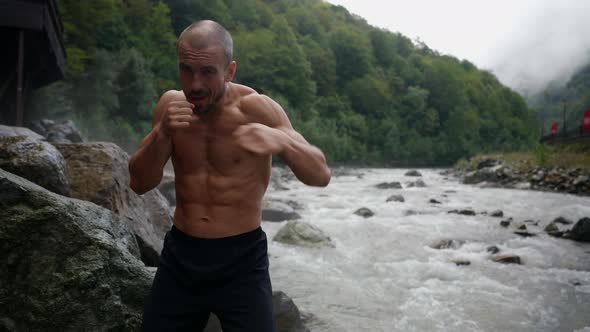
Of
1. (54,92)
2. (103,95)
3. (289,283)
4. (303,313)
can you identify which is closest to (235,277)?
(303,313)

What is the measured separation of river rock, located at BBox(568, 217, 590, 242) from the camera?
8.51m

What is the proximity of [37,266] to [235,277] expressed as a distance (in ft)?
3.80

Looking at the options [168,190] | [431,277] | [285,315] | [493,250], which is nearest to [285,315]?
[285,315]

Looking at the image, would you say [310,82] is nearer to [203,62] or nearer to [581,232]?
[581,232]

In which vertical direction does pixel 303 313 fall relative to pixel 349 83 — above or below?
below

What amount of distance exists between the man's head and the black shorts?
2.06ft

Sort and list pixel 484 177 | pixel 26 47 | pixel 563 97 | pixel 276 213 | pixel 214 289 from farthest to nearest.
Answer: pixel 563 97
pixel 484 177
pixel 26 47
pixel 276 213
pixel 214 289

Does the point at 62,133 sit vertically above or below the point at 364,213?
above

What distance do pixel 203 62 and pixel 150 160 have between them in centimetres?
51

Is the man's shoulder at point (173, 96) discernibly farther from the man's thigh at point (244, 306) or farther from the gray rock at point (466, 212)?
the gray rock at point (466, 212)

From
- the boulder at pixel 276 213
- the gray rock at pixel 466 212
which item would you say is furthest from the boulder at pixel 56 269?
the gray rock at pixel 466 212

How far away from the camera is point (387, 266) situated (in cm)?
716

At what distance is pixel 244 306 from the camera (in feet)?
6.05

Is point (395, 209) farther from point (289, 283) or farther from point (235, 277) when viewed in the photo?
point (235, 277)
